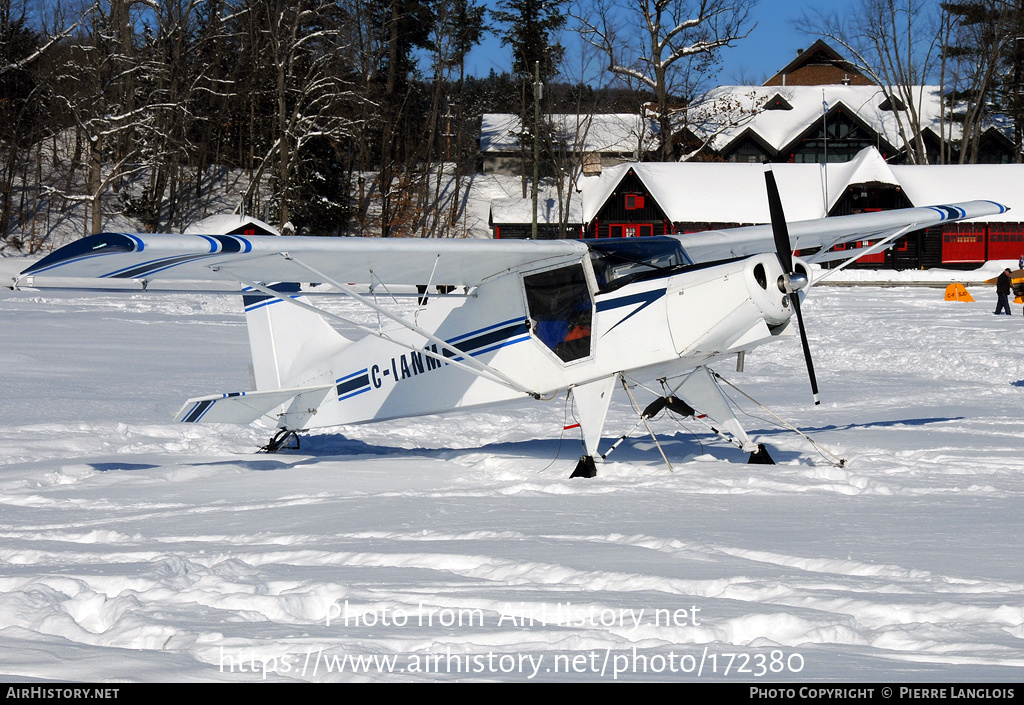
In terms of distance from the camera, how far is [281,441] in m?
10.2

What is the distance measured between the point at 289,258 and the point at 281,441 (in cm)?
333

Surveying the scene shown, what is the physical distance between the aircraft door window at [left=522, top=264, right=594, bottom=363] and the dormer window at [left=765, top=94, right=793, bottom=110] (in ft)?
189

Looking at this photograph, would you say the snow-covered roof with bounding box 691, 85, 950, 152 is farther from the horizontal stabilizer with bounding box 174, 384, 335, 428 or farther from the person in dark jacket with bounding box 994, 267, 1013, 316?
the horizontal stabilizer with bounding box 174, 384, 335, 428

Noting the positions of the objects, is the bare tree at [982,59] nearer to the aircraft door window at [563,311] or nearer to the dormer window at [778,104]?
the dormer window at [778,104]

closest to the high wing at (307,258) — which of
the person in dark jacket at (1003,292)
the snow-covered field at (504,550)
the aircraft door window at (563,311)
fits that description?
the aircraft door window at (563,311)

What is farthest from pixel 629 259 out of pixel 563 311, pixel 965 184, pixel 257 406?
pixel 965 184

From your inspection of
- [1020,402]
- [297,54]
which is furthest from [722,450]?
[297,54]

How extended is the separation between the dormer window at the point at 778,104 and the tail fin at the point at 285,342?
56.4 meters

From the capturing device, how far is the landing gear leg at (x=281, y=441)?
33.1 feet

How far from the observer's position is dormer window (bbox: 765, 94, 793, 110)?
62.0 meters

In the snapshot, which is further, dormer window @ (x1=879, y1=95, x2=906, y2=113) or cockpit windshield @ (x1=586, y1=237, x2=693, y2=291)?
dormer window @ (x1=879, y1=95, x2=906, y2=113)

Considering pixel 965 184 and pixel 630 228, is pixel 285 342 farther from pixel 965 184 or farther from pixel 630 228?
pixel 965 184

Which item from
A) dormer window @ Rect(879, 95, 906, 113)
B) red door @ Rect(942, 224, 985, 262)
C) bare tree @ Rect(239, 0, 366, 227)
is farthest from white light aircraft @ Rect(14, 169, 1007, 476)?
dormer window @ Rect(879, 95, 906, 113)
